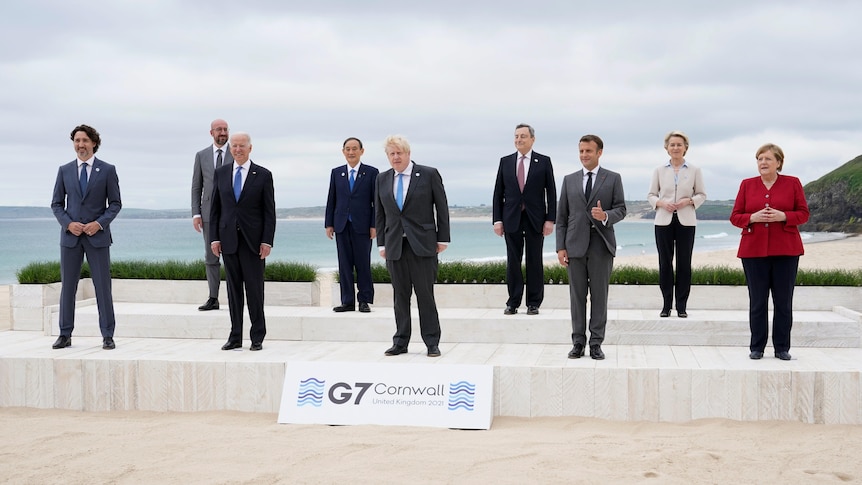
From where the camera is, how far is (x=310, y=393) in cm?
543

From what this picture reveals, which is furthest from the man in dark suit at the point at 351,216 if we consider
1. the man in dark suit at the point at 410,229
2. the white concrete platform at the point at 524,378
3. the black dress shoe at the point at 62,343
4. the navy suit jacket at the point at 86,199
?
the black dress shoe at the point at 62,343

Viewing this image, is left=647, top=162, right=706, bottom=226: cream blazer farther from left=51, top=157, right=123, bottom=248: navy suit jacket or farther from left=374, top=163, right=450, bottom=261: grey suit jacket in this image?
left=51, top=157, right=123, bottom=248: navy suit jacket

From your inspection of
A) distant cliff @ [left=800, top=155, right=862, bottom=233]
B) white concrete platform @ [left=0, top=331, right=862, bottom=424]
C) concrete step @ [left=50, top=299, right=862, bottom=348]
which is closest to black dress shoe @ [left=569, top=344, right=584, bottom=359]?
white concrete platform @ [left=0, top=331, right=862, bottom=424]

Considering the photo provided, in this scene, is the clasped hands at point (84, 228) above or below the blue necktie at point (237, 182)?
below

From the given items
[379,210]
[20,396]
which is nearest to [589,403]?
[379,210]

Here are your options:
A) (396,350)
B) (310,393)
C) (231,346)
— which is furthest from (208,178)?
(310,393)

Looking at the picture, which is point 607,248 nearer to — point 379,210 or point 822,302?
point 379,210

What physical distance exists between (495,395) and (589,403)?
0.62 meters

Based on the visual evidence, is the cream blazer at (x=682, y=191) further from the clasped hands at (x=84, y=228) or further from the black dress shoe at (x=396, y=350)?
the clasped hands at (x=84, y=228)

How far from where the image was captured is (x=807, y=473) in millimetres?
4141

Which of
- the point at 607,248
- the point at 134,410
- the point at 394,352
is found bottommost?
the point at 134,410

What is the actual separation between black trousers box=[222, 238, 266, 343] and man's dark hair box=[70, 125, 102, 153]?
144 cm

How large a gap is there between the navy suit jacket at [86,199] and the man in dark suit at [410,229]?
2226mm

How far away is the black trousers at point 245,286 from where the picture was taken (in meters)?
6.21
